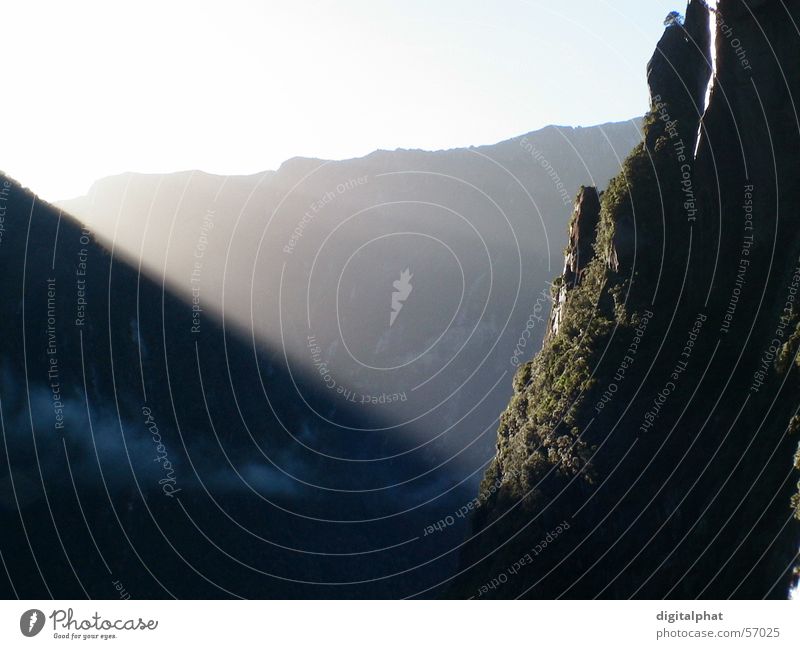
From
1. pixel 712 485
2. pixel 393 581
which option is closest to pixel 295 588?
pixel 393 581

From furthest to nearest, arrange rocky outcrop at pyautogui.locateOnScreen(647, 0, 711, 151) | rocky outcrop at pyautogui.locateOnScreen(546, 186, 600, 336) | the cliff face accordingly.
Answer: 1. rocky outcrop at pyautogui.locateOnScreen(546, 186, 600, 336)
2. rocky outcrop at pyautogui.locateOnScreen(647, 0, 711, 151)
3. the cliff face

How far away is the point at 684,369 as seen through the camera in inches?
2272

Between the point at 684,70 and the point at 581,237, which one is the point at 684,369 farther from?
the point at 581,237

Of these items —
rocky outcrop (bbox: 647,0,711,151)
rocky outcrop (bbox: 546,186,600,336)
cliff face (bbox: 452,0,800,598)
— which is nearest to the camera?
cliff face (bbox: 452,0,800,598)

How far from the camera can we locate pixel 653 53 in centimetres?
6938

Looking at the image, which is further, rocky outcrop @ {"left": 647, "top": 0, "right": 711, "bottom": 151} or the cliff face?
rocky outcrop @ {"left": 647, "top": 0, "right": 711, "bottom": 151}

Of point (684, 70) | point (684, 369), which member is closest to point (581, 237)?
point (684, 70)

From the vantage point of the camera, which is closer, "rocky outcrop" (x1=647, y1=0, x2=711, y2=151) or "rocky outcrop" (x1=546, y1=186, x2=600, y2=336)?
"rocky outcrop" (x1=647, y1=0, x2=711, y2=151)

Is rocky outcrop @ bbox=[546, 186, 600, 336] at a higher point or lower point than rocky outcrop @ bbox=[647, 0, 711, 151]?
lower

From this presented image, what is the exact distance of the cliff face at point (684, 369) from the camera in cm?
4750

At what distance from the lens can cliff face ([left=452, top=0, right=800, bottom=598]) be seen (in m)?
47.5

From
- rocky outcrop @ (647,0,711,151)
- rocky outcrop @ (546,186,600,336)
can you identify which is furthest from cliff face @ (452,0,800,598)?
rocky outcrop @ (546,186,600,336)

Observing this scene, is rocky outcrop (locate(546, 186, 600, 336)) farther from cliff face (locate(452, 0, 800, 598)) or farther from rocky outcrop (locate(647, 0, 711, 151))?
rocky outcrop (locate(647, 0, 711, 151))

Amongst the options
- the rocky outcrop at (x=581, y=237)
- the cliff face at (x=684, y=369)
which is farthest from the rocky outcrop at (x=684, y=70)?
the rocky outcrop at (x=581, y=237)
